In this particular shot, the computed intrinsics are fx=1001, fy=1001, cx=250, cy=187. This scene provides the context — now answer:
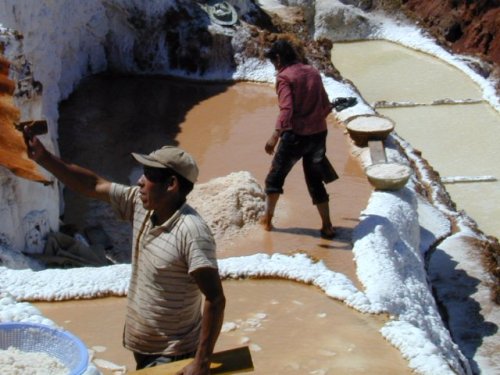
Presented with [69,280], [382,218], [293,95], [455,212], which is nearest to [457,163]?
A: [455,212]

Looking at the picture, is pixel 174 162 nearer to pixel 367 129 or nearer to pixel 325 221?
pixel 325 221

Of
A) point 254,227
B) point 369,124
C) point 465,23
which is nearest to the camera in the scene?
point 254,227

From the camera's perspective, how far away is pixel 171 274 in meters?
3.90

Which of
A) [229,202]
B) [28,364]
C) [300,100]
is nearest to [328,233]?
[229,202]

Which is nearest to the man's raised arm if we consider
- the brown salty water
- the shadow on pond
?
the brown salty water

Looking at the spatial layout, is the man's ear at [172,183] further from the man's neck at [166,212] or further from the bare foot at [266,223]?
the bare foot at [266,223]

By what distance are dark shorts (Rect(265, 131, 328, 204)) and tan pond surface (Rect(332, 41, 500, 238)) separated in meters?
4.92

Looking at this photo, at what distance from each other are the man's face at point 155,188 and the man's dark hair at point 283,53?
11.5ft

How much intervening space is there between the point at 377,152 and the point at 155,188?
6.32 m

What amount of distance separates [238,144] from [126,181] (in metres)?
1.46

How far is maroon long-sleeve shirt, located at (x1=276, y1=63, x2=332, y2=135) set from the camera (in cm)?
739

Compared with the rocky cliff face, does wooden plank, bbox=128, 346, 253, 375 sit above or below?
above

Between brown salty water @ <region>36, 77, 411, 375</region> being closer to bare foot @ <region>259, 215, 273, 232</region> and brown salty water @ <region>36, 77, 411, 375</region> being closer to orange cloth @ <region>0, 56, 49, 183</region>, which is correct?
bare foot @ <region>259, 215, 273, 232</region>

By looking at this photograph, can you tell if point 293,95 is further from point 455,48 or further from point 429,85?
point 455,48
